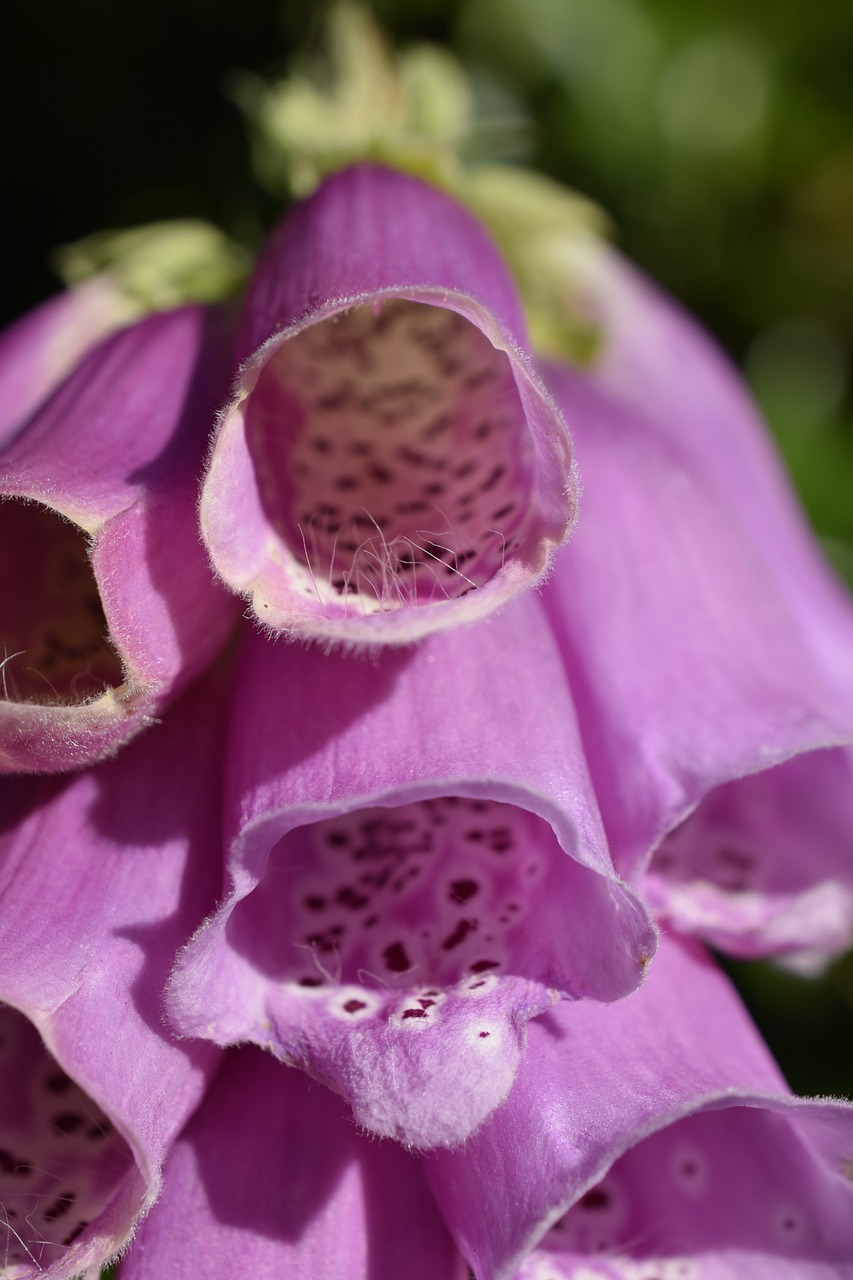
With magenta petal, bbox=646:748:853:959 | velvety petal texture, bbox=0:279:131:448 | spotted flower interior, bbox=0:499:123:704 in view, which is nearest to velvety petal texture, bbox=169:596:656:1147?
spotted flower interior, bbox=0:499:123:704

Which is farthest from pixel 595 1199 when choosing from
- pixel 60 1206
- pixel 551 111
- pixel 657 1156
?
pixel 551 111

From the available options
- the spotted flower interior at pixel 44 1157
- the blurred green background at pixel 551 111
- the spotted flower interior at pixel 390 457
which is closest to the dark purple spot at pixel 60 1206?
the spotted flower interior at pixel 44 1157

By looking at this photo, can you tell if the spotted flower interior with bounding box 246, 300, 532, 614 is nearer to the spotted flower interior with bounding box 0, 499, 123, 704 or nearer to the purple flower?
the spotted flower interior with bounding box 0, 499, 123, 704

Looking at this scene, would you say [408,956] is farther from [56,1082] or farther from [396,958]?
[56,1082]

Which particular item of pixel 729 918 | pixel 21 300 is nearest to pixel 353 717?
pixel 729 918

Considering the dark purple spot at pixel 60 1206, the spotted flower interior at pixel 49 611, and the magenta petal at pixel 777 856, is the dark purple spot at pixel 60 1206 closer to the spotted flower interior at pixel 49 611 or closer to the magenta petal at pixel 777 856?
the spotted flower interior at pixel 49 611

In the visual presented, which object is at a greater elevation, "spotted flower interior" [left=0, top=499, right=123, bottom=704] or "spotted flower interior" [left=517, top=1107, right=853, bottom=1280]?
"spotted flower interior" [left=0, top=499, right=123, bottom=704]
